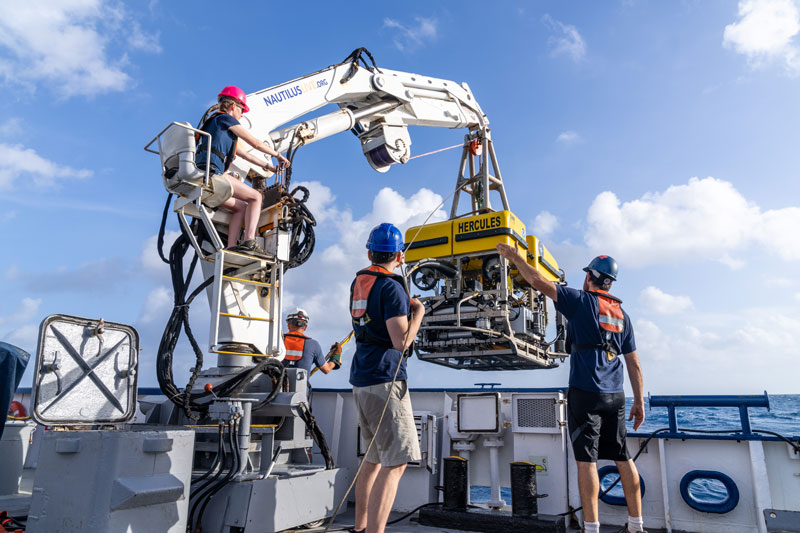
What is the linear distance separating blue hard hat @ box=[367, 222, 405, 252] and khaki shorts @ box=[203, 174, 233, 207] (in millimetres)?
1795

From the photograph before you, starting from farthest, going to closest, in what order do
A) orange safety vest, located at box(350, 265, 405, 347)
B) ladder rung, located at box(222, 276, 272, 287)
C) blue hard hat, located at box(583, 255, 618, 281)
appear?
ladder rung, located at box(222, 276, 272, 287), blue hard hat, located at box(583, 255, 618, 281), orange safety vest, located at box(350, 265, 405, 347)

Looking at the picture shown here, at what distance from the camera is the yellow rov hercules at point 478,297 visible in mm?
6868

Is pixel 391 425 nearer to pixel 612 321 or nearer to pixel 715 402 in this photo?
pixel 612 321

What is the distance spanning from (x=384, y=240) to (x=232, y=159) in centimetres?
208

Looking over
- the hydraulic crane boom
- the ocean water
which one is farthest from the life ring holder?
the hydraulic crane boom

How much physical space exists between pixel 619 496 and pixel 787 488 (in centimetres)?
114

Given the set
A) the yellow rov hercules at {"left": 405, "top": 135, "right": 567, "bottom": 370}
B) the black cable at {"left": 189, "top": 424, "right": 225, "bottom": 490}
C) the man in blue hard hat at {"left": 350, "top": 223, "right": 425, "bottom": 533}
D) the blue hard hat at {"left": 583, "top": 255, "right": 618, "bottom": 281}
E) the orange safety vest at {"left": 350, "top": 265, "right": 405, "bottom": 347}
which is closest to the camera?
the man in blue hard hat at {"left": 350, "top": 223, "right": 425, "bottom": 533}

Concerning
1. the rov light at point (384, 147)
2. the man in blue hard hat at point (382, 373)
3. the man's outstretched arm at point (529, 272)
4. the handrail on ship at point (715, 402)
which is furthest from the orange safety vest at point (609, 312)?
the rov light at point (384, 147)

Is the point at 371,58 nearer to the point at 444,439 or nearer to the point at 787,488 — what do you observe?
the point at 444,439

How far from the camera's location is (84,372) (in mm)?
2795

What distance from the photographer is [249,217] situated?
467 cm

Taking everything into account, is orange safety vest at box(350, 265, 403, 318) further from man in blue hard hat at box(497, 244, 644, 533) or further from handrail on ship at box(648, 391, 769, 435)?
handrail on ship at box(648, 391, 769, 435)

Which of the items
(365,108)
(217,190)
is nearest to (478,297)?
(365,108)

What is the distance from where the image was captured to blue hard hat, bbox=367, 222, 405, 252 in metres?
3.16
